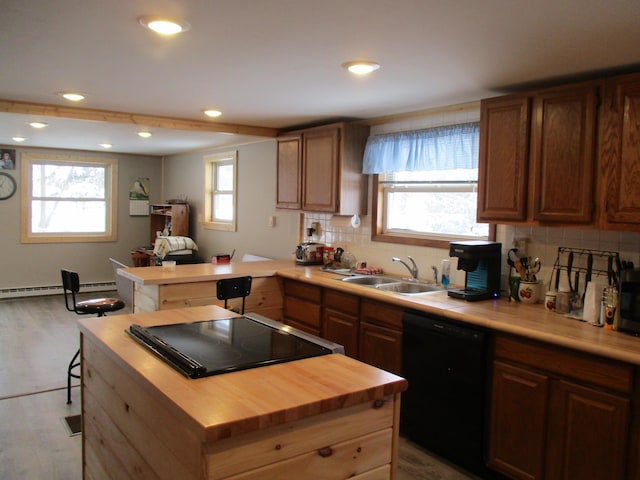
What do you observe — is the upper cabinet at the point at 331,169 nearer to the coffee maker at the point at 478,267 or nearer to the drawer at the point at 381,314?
the drawer at the point at 381,314

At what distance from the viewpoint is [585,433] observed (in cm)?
232

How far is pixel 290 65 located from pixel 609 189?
1.74 meters

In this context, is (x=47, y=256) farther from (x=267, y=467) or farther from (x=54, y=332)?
(x=267, y=467)

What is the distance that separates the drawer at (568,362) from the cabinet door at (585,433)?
5 centimetres

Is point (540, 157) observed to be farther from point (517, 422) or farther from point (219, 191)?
point (219, 191)

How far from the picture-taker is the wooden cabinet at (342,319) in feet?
11.8

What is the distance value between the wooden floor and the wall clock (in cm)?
221

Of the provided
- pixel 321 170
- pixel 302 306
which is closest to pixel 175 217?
pixel 321 170

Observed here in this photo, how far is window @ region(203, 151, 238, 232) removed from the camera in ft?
21.6

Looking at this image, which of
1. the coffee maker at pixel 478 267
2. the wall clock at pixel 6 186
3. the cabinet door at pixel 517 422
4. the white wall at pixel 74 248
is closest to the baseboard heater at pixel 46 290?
the white wall at pixel 74 248

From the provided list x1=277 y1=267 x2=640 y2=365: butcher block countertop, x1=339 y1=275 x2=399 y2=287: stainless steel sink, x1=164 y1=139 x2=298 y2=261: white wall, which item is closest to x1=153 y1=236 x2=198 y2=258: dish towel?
x1=164 y1=139 x2=298 y2=261: white wall

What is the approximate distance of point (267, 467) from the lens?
4.42ft

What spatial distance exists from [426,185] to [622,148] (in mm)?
1611

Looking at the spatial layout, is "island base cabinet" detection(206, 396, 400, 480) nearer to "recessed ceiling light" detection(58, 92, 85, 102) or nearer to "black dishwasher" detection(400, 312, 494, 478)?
"black dishwasher" detection(400, 312, 494, 478)
